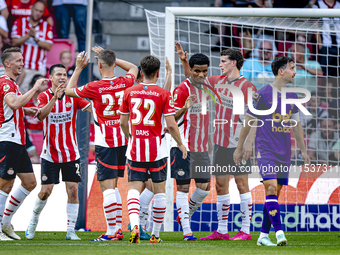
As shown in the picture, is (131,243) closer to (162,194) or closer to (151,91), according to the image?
(162,194)

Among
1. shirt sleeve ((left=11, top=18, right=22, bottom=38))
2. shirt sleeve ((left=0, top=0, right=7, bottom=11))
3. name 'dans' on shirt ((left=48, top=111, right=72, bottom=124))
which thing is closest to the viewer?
name 'dans' on shirt ((left=48, top=111, right=72, bottom=124))

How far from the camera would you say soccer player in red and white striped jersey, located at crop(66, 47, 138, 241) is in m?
4.79

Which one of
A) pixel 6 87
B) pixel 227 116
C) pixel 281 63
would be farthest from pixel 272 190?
pixel 6 87

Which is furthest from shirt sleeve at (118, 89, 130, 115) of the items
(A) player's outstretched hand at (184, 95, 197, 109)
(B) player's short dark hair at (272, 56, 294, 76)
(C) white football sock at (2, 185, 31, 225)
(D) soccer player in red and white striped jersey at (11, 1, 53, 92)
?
(D) soccer player in red and white striped jersey at (11, 1, 53, 92)

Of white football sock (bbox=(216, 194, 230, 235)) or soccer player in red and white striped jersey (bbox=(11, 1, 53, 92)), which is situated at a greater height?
soccer player in red and white striped jersey (bbox=(11, 1, 53, 92))

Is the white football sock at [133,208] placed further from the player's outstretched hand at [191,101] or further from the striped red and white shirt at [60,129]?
the striped red and white shirt at [60,129]

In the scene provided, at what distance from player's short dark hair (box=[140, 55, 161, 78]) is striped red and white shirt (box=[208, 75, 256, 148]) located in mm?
1209

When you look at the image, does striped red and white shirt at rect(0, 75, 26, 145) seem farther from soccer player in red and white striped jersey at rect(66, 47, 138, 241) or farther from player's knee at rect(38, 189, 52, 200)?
soccer player in red and white striped jersey at rect(66, 47, 138, 241)

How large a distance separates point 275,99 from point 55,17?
6572mm

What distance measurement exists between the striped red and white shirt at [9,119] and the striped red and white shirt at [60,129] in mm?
284

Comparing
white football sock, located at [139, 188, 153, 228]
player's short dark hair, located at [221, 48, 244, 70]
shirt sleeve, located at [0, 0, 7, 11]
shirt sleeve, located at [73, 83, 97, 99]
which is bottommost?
white football sock, located at [139, 188, 153, 228]

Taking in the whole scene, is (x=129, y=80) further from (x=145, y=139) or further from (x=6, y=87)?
(x=6, y=87)

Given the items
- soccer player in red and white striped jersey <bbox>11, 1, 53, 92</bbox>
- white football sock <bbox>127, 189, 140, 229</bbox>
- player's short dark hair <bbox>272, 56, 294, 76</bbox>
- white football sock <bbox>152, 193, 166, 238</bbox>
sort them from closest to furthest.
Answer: white football sock <bbox>127, 189, 140, 229</bbox> → white football sock <bbox>152, 193, 166, 238</bbox> → player's short dark hair <bbox>272, 56, 294, 76</bbox> → soccer player in red and white striped jersey <bbox>11, 1, 53, 92</bbox>

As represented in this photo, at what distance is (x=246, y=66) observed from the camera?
8227 mm
